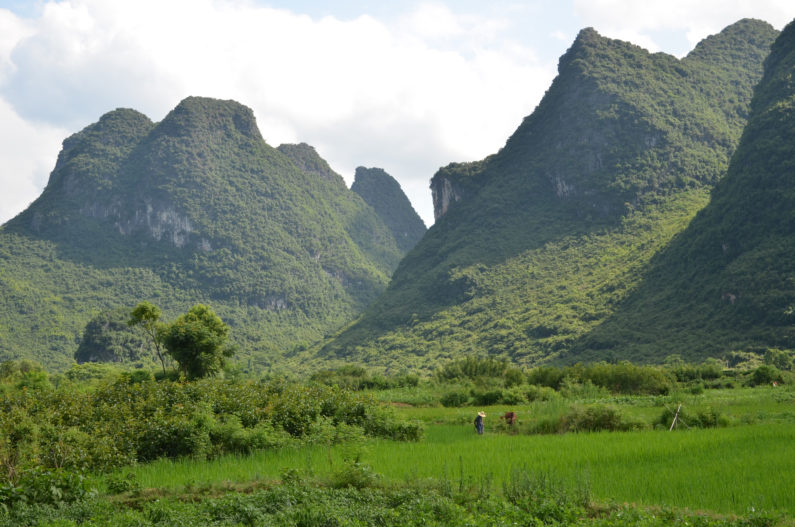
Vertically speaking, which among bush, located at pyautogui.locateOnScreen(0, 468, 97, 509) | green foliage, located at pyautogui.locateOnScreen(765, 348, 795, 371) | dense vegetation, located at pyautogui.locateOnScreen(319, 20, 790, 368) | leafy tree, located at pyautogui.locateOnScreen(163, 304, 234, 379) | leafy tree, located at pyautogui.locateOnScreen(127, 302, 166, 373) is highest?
dense vegetation, located at pyautogui.locateOnScreen(319, 20, 790, 368)

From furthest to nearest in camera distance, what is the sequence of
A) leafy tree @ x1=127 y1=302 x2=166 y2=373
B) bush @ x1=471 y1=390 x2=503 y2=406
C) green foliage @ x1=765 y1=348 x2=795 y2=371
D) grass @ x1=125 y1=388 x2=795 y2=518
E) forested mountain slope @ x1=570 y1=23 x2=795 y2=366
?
forested mountain slope @ x1=570 y1=23 x2=795 y2=366 → green foliage @ x1=765 y1=348 x2=795 y2=371 → leafy tree @ x1=127 y1=302 x2=166 y2=373 → bush @ x1=471 y1=390 x2=503 y2=406 → grass @ x1=125 y1=388 x2=795 y2=518

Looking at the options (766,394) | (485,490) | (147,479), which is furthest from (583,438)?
(766,394)

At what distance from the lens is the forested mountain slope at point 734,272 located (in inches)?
2349

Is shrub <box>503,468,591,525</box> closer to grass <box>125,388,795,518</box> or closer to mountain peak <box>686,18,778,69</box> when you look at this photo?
grass <box>125,388,795,518</box>

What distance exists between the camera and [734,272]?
222 feet

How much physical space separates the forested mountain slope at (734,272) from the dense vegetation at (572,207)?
3.40 meters

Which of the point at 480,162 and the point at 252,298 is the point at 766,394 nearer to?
the point at 480,162

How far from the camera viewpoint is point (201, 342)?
39094 millimetres

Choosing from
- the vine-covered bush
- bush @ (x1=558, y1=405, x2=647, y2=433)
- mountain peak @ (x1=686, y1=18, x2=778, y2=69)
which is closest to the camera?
the vine-covered bush

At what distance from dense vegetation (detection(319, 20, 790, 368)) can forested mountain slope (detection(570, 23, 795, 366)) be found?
3.40 metres

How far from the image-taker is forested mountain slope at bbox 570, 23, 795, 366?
59.7 meters

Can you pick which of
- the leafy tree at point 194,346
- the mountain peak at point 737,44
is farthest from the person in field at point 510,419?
the mountain peak at point 737,44

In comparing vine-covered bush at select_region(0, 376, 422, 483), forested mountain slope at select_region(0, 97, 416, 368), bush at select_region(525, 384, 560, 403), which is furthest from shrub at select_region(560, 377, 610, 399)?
forested mountain slope at select_region(0, 97, 416, 368)

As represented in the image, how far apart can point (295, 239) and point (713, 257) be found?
142638 millimetres
